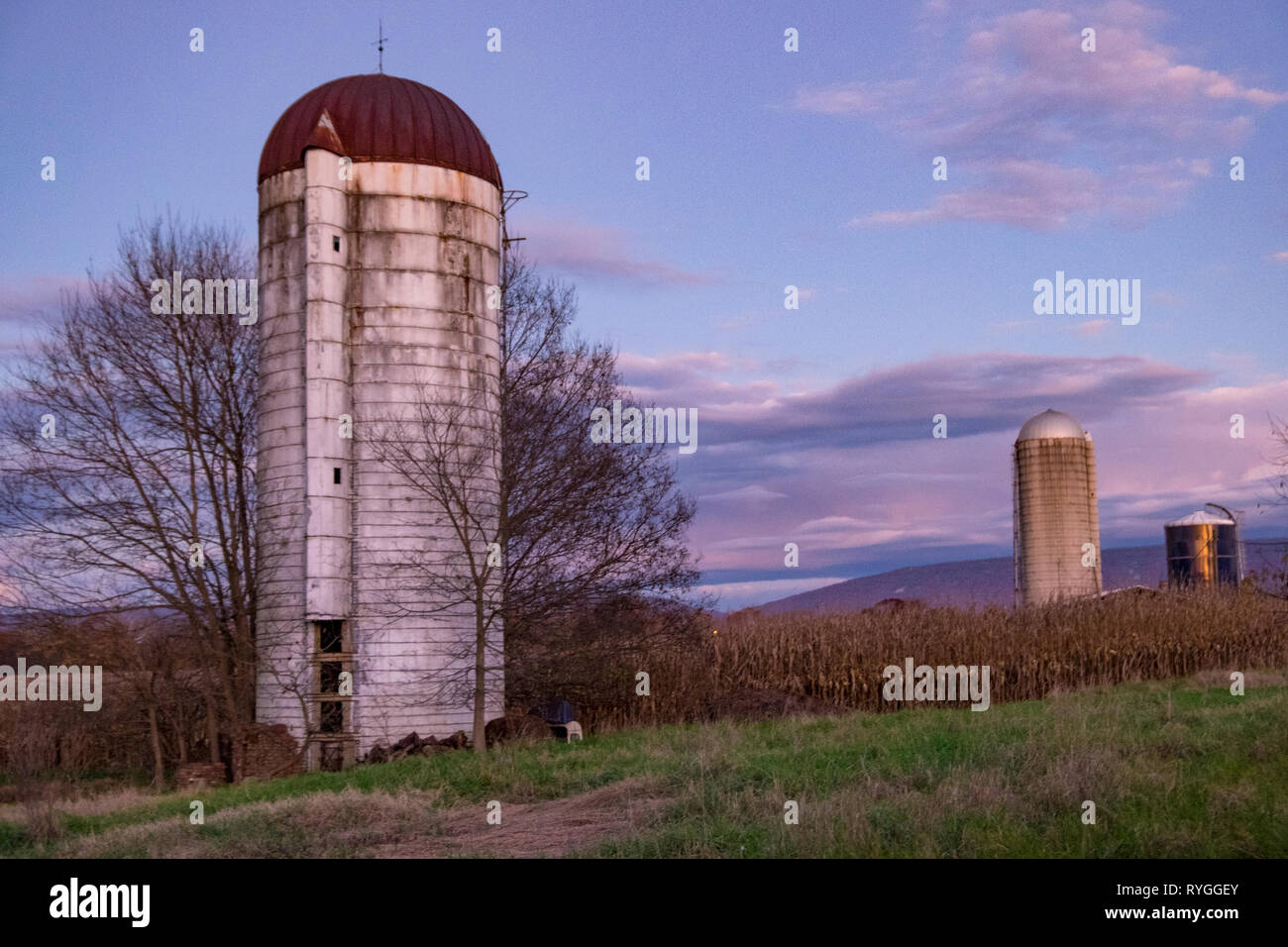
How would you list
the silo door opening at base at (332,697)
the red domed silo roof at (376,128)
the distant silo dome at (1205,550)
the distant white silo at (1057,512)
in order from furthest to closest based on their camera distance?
1. the distant silo dome at (1205,550)
2. the distant white silo at (1057,512)
3. the red domed silo roof at (376,128)
4. the silo door opening at base at (332,697)

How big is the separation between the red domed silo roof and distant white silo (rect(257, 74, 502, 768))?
0.14 ft

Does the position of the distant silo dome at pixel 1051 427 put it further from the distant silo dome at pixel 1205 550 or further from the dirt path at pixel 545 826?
the dirt path at pixel 545 826

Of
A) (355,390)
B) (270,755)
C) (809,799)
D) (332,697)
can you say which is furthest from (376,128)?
(809,799)

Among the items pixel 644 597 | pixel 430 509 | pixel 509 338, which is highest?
pixel 509 338

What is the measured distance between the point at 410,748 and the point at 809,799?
11288mm

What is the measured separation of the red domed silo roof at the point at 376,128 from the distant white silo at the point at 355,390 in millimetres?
43

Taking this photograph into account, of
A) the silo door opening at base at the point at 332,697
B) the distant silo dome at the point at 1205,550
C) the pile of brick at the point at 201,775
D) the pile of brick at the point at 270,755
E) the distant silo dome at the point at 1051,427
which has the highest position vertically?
the distant silo dome at the point at 1051,427

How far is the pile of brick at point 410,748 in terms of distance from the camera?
74.7ft

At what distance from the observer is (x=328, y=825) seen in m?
14.5

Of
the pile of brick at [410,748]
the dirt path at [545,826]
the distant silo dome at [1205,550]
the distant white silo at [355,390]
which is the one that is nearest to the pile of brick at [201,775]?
the distant white silo at [355,390]
